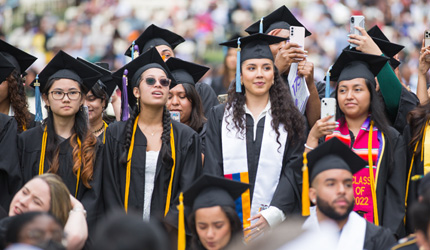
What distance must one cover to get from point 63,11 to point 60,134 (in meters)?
13.0

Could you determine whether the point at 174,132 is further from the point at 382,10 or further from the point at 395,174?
the point at 382,10

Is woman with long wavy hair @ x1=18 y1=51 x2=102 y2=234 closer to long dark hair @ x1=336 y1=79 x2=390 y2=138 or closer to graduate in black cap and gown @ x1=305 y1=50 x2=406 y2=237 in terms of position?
graduate in black cap and gown @ x1=305 y1=50 x2=406 y2=237

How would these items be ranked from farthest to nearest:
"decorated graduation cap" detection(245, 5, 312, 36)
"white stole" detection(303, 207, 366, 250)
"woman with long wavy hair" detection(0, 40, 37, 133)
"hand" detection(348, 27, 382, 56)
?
"decorated graduation cap" detection(245, 5, 312, 36) → "woman with long wavy hair" detection(0, 40, 37, 133) → "hand" detection(348, 27, 382, 56) → "white stole" detection(303, 207, 366, 250)

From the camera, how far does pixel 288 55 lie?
6.31 metres

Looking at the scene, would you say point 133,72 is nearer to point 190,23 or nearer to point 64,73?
point 64,73

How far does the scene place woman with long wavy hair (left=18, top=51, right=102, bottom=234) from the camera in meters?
5.98

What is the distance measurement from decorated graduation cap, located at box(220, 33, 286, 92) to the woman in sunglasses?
653 millimetres

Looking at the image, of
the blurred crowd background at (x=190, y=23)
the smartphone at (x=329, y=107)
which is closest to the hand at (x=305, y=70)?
the smartphone at (x=329, y=107)

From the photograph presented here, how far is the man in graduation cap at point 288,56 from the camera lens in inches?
249

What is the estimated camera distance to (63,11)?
18.6 meters

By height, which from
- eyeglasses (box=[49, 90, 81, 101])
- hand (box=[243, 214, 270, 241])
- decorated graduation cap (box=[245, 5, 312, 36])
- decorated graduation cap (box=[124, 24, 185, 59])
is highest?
decorated graduation cap (box=[124, 24, 185, 59])

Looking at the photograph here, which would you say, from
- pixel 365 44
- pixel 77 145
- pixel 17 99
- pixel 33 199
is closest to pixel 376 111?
pixel 365 44

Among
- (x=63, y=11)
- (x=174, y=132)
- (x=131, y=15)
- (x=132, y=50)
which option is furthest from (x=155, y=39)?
(x=63, y=11)

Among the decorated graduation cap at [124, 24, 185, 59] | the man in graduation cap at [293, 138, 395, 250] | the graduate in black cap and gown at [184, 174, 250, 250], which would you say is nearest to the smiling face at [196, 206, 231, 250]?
the graduate in black cap and gown at [184, 174, 250, 250]
